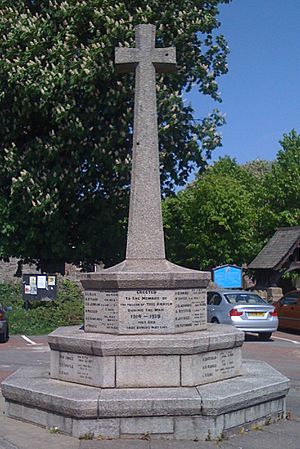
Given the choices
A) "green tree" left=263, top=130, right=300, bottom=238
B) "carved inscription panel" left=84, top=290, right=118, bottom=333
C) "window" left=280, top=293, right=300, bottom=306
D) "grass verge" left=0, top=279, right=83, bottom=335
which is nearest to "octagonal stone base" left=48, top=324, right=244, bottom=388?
"carved inscription panel" left=84, top=290, right=118, bottom=333

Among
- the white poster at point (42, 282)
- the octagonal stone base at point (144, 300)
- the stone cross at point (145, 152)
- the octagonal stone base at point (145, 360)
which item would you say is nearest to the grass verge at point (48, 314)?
the white poster at point (42, 282)

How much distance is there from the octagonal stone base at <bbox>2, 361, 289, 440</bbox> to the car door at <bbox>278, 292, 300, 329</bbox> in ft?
51.3

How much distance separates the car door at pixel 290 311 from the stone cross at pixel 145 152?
15.1m

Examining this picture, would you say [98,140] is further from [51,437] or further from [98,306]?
[51,437]

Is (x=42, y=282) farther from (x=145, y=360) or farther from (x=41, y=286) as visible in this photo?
(x=145, y=360)

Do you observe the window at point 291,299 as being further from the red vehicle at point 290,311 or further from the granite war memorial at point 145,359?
the granite war memorial at point 145,359

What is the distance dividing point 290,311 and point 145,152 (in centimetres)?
1574

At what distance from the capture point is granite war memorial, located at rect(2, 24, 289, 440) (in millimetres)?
8000

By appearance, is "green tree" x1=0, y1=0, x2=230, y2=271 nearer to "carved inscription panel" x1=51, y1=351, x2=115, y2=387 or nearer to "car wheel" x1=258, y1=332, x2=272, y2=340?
"car wheel" x1=258, y1=332, x2=272, y2=340

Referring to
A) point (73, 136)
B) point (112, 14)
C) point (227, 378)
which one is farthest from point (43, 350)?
point (112, 14)

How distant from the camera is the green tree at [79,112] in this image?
77.8 ft

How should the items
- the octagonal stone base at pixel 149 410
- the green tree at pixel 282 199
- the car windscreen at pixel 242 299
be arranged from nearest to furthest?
the octagonal stone base at pixel 149 410 → the car windscreen at pixel 242 299 → the green tree at pixel 282 199

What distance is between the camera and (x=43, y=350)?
61.6 feet

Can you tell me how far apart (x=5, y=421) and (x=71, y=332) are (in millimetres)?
1587
